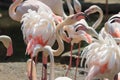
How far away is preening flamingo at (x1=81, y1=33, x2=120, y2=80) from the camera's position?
3.61 metres

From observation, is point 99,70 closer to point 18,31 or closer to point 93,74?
point 93,74

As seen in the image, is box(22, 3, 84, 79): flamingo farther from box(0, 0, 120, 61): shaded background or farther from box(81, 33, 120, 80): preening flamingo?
box(0, 0, 120, 61): shaded background

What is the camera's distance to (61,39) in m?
4.68

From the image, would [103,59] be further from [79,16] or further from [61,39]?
[61,39]

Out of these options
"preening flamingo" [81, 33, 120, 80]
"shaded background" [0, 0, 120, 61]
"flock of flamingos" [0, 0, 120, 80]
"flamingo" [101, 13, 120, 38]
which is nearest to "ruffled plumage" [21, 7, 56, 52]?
"flock of flamingos" [0, 0, 120, 80]

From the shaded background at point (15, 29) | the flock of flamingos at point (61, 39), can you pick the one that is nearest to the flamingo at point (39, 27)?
the flock of flamingos at point (61, 39)

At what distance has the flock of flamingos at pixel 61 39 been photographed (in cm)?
364

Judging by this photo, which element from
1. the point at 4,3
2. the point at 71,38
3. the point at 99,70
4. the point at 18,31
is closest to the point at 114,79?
Answer: the point at 99,70

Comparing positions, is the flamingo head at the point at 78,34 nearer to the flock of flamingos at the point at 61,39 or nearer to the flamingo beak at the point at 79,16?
the flock of flamingos at the point at 61,39

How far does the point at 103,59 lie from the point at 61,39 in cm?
114

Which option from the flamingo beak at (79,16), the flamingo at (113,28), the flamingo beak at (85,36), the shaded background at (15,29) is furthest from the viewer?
the shaded background at (15,29)

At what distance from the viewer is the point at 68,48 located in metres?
8.01

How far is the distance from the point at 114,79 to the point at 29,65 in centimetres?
101

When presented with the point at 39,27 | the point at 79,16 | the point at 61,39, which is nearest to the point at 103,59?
the point at 79,16
